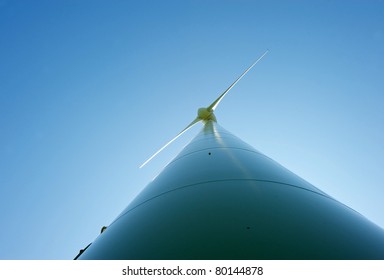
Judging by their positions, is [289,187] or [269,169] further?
[269,169]

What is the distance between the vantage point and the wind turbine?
1897 millimetres

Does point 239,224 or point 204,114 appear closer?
point 239,224

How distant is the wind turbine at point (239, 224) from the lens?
190cm

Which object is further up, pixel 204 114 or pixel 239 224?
pixel 204 114

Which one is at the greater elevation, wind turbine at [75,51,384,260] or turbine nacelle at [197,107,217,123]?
turbine nacelle at [197,107,217,123]

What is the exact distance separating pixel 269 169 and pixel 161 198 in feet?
4.90

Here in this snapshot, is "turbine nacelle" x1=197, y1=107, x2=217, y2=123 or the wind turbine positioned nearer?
the wind turbine

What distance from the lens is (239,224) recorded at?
2.17 m

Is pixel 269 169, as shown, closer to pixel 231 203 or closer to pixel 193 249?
pixel 231 203

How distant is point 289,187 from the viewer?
2998mm
